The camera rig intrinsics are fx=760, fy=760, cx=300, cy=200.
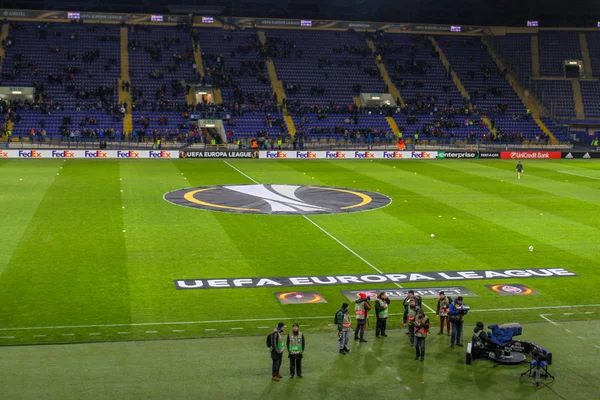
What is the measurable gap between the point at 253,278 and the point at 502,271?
953 centimetres

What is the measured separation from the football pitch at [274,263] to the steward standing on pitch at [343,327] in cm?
37

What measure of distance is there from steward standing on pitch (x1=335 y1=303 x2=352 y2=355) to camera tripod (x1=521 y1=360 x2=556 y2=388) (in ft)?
14.9

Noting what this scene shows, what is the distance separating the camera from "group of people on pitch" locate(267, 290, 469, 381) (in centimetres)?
1841

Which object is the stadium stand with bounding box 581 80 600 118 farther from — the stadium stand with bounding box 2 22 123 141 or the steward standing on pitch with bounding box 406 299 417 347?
the steward standing on pitch with bounding box 406 299 417 347

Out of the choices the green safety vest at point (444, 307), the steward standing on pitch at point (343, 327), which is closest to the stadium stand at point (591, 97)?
the green safety vest at point (444, 307)

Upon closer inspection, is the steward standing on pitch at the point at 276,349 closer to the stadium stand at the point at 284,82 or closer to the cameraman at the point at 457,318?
the cameraman at the point at 457,318

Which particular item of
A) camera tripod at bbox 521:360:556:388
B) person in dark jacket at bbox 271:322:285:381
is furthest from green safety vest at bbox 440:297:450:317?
person in dark jacket at bbox 271:322:285:381

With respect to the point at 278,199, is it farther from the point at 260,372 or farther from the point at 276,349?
the point at 276,349

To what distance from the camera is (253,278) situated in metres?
27.4

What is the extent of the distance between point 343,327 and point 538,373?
16.3 feet

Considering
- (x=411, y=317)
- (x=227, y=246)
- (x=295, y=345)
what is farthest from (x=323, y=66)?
(x=295, y=345)

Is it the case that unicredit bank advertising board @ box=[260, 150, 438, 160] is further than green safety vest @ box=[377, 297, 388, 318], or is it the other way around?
unicredit bank advertising board @ box=[260, 150, 438, 160]

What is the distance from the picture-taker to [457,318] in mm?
20656

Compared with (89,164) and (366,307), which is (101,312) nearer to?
(366,307)
